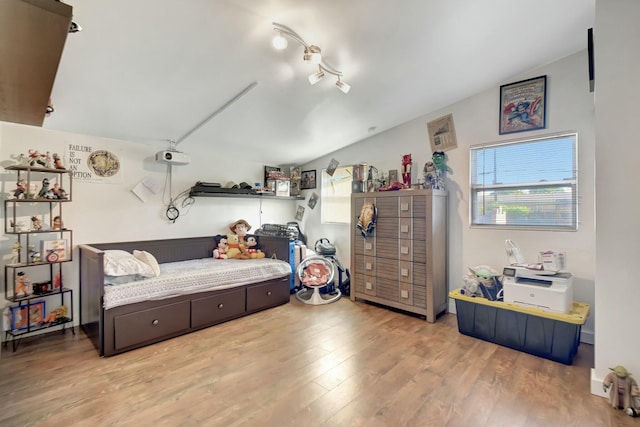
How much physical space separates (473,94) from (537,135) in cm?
80

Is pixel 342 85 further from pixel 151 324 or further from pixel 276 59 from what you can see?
pixel 151 324

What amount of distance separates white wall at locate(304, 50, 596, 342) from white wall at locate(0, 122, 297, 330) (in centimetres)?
175

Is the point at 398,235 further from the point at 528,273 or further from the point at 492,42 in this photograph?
the point at 492,42

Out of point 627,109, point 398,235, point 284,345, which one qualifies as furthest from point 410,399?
point 627,109

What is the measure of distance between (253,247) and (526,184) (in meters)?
3.38

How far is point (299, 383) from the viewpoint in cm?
200

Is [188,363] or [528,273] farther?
[528,273]

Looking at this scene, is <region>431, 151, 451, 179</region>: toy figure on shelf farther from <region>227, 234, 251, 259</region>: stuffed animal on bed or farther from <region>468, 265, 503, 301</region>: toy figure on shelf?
<region>227, 234, 251, 259</region>: stuffed animal on bed

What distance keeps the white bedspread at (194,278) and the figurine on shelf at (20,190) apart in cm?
115

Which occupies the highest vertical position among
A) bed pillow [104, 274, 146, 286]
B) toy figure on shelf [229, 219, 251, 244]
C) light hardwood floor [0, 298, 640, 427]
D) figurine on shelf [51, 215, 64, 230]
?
figurine on shelf [51, 215, 64, 230]

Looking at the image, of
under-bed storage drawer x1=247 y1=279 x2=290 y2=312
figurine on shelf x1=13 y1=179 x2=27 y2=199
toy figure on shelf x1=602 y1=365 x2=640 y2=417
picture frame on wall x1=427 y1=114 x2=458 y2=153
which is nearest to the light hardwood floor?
toy figure on shelf x1=602 y1=365 x2=640 y2=417

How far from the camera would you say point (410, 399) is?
6.04 feet

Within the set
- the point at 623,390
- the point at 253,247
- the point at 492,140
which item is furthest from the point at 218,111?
the point at 623,390

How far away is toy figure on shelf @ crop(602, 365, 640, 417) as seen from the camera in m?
1.73
